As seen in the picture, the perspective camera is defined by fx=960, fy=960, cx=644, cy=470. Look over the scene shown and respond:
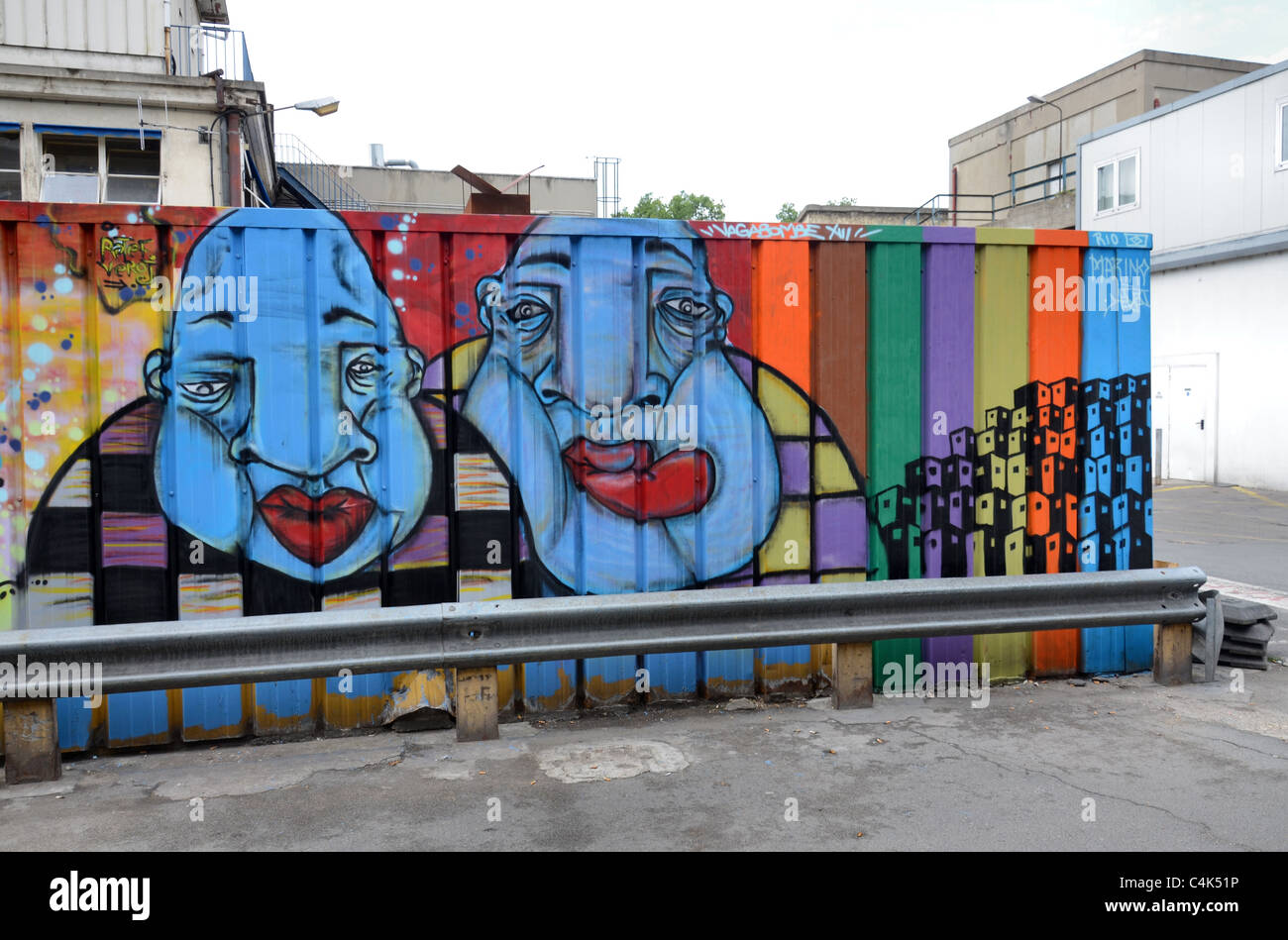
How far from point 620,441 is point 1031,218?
32.5 meters

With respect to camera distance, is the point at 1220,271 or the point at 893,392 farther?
the point at 1220,271

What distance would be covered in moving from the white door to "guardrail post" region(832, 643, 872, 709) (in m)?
Result: 17.9

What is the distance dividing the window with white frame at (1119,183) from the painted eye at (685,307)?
68.4 ft

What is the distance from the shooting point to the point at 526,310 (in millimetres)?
5402

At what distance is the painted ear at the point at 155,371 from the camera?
500 cm

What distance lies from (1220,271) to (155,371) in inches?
813

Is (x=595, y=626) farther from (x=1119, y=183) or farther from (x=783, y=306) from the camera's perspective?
(x=1119, y=183)

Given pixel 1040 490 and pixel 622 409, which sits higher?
pixel 622 409

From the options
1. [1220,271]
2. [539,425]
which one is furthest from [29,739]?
[1220,271]

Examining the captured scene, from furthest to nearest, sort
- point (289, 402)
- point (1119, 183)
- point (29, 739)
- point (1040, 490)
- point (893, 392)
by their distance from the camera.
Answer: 1. point (1119, 183)
2. point (1040, 490)
3. point (893, 392)
4. point (289, 402)
5. point (29, 739)

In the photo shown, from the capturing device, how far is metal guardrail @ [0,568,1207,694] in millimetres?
4570

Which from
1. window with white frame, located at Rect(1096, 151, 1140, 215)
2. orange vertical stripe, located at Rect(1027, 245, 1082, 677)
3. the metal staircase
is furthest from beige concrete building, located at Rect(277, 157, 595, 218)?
orange vertical stripe, located at Rect(1027, 245, 1082, 677)
